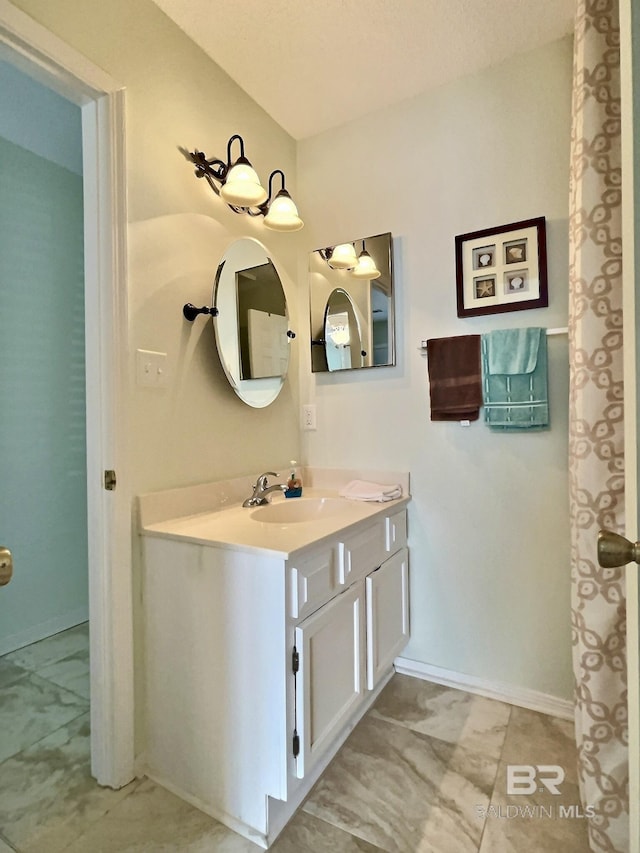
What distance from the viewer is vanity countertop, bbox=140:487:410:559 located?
1157mm

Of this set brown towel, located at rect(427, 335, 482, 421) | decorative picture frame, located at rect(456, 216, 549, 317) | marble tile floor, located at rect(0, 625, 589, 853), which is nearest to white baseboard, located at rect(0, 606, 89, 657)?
marble tile floor, located at rect(0, 625, 589, 853)

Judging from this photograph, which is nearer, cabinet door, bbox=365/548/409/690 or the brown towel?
cabinet door, bbox=365/548/409/690

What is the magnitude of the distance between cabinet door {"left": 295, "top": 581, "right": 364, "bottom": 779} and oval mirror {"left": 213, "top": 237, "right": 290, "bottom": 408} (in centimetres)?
89

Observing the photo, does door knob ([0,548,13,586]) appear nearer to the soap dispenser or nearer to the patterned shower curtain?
the soap dispenser

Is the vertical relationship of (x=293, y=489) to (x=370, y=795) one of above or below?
above

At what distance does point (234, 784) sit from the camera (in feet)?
3.92

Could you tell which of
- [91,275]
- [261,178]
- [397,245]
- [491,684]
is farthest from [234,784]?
[261,178]

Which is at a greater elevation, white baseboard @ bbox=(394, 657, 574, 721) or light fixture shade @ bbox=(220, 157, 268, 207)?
light fixture shade @ bbox=(220, 157, 268, 207)

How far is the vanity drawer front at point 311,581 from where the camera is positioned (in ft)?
3.69

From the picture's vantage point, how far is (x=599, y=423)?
1.15 metres

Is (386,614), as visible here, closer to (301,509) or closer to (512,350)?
(301,509)

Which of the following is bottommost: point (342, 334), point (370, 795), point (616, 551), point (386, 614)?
point (370, 795)

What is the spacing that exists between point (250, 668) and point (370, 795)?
0.56m


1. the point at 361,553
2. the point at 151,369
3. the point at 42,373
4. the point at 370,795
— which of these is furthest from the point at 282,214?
the point at 370,795
